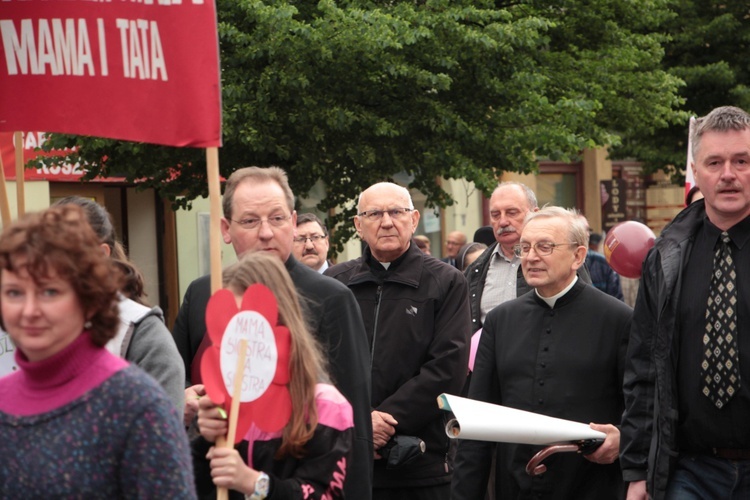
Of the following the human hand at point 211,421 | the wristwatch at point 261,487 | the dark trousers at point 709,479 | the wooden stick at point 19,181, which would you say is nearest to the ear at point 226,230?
the wooden stick at point 19,181

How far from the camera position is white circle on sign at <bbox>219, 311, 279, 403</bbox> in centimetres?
397

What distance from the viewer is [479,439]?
5.50m

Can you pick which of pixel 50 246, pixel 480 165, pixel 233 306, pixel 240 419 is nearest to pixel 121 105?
pixel 233 306

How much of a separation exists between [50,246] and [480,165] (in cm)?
1276

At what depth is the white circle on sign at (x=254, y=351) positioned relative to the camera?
3.97 meters

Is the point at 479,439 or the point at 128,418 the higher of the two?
the point at 128,418

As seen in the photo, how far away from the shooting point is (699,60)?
24.0 metres

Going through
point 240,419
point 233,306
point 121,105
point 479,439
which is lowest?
point 479,439

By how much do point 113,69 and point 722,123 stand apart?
2.30 metres

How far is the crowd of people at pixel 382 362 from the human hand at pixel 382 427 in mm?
12

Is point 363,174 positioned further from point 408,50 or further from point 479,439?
point 479,439

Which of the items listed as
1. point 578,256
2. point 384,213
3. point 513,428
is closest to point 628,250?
point 384,213

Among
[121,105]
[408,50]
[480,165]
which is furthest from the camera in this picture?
[480,165]

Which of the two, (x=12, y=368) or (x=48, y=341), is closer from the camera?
(x=48, y=341)
